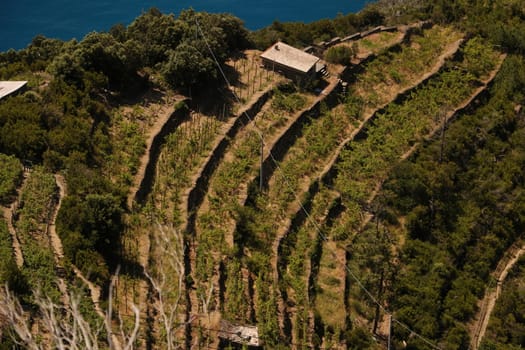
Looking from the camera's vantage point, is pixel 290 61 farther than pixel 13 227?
Yes

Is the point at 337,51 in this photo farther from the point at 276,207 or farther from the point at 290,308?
the point at 290,308

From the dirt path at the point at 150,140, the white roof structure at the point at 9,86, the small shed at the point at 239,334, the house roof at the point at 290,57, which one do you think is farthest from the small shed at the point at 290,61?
the small shed at the point at 239,334

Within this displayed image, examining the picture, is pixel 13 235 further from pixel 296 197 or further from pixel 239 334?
pixel 296 197

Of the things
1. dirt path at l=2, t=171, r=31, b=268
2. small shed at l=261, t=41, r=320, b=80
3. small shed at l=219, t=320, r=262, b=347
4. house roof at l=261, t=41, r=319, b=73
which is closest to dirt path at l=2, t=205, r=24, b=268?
dirt path at l=2, t=171, r=31, b=268

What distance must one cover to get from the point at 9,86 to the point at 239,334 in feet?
67.4

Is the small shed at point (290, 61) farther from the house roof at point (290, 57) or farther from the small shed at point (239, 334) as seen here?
the small shed at point (239, 334)

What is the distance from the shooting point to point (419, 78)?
168 feet

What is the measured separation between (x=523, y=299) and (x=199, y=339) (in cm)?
1912

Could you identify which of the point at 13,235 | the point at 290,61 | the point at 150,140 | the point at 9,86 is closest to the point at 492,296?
the point at 290,61

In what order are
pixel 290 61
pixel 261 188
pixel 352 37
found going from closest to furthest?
pixel 261 188 → pixel 290 61 → pixel 352 37

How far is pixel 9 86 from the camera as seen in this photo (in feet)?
132

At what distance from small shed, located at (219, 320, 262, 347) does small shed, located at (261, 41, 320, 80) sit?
21.7 metres

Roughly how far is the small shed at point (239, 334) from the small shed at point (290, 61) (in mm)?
21663

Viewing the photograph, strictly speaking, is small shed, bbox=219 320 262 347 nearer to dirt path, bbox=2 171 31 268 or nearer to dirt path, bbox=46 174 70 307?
dirt path, bbox=46 174 70 307
